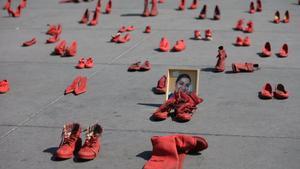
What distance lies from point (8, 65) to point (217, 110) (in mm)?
4204

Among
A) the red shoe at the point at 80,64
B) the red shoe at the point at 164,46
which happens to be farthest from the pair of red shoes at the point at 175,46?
the red shoe at the point at 80,64

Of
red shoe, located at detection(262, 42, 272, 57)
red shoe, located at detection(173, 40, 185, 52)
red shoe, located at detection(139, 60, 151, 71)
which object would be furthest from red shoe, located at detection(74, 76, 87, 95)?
red shoe, located at detection(262, 42, 272, 57)

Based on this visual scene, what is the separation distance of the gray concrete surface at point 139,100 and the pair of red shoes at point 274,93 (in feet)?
0.27

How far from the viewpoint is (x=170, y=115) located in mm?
6520

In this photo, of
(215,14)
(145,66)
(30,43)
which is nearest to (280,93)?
(145,66)

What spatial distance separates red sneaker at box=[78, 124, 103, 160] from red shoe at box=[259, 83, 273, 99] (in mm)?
2556

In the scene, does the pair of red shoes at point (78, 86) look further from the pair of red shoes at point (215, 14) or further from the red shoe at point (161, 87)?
the pair of red shoes at point (215, 14)

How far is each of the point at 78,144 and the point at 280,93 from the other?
2898mm

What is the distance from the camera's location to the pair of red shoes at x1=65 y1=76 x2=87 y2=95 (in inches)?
300

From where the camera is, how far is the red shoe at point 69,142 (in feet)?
17.3

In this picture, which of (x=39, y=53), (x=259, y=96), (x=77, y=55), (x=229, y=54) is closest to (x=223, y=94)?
(x=259, y=96)

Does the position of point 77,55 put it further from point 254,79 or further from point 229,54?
point 254,79

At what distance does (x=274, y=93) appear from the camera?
720cm

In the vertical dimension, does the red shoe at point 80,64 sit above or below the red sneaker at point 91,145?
above
